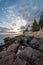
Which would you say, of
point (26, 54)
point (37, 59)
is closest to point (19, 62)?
point (26, 54)

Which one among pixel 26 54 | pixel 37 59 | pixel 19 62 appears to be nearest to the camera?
pixel 19 62

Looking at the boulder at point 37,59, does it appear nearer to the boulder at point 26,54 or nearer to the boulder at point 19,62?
the boulder at point 26,54

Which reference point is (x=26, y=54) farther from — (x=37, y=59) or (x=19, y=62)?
(x=19, y=62)

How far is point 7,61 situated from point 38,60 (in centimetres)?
533

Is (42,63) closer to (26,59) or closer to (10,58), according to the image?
(26,59)

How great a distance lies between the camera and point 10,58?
2305 cm

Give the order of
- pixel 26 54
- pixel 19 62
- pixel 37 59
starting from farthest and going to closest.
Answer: pixel 26 54
pixel 37 59
pixel 19 62

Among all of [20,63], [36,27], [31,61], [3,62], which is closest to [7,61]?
[3,62]

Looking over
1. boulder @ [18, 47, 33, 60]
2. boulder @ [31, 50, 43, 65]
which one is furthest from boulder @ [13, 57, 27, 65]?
boulder @ [31, 50, 43, 65]

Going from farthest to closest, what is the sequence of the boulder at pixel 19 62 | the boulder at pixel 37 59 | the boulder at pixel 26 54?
1. the boulder at pixel 26 54
2. the boulder at pixel 37 59
3. the boulder at pixel 19 62

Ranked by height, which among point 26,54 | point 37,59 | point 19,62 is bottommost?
point 37,59

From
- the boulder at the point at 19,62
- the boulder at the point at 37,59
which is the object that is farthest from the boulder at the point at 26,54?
the boulder at the point at 19,62

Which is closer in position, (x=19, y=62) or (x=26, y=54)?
(x=19, y=62)

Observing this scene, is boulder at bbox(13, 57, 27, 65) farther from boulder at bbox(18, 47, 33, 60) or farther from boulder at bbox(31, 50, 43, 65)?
boulder at bbox(31, 50, 43, 65)
